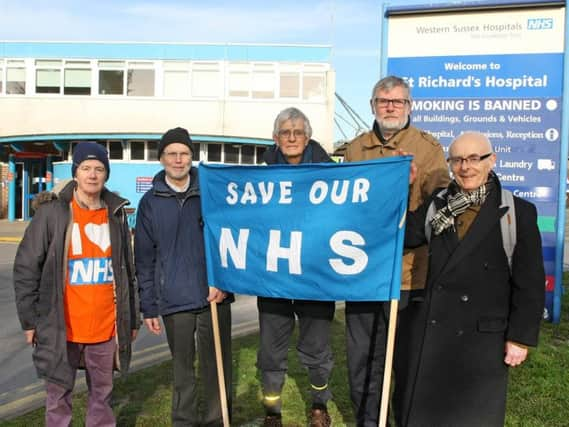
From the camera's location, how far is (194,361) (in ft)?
13.2

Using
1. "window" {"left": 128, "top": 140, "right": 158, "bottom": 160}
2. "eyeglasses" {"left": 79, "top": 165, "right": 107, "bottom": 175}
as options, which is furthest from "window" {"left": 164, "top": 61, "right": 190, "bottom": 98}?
"eyeglasses" {"left": 79, "top": 165, "right": 107, "bottom": 175}

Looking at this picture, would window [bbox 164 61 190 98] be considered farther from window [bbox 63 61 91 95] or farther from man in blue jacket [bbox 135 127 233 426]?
man in blue jacket [bbox 135 127 233 426]

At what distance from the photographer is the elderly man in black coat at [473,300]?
9.84ft

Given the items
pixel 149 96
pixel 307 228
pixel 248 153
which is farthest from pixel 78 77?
pixel 307 228

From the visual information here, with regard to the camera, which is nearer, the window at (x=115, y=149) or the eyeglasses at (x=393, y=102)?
the eyeglasses at (x=393, y=102)

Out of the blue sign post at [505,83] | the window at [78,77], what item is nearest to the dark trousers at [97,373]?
the blue sign post at [505,83]

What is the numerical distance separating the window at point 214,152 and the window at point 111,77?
475cm

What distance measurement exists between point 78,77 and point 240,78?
7.47 meters

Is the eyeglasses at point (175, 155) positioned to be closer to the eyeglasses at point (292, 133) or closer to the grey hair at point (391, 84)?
the eyeglasses at point (292, 133)

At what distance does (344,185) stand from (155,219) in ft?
4.19

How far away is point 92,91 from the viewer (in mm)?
26469

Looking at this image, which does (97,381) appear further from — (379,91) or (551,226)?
(551,226)

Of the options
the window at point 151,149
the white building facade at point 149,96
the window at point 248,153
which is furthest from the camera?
the window at point 248,153

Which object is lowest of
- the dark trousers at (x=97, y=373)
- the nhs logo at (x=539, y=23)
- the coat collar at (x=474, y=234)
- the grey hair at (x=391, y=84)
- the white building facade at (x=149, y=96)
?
the dark trousers at (x=97, y=373)
